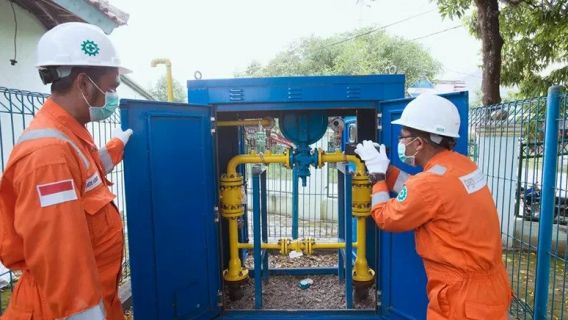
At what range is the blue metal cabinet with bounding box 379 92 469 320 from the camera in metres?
2.64

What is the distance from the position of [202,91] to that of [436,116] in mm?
1688

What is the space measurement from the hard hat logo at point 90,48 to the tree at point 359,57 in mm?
16151

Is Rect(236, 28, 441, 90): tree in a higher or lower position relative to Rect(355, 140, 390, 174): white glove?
higher

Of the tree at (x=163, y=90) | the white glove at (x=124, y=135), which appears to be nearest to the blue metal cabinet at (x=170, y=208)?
the white glove at (x=124, y=135)

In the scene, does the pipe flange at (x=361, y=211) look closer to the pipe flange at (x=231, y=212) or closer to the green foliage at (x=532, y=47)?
the pipe flange at (x=231, y=212)

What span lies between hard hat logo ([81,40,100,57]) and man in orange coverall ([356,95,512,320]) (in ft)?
→ 5.22

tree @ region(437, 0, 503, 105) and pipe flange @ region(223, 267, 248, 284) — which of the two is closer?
pipe flange @ region(223, 267, 248, 284)

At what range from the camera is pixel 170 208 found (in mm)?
2543

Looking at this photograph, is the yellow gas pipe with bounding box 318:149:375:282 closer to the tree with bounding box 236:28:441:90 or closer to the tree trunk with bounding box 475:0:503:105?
the tree trunk with bounding box 475:0:503:105

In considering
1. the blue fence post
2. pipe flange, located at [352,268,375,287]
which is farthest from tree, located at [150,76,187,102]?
the blue fence post

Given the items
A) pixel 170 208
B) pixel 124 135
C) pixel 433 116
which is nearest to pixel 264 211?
pixel 170 208

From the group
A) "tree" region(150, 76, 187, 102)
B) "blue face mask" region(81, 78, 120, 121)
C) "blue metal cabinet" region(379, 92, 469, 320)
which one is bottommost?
"blue metal cabinet" region(379, 92, 469, 320)

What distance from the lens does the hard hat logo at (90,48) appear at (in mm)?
1576

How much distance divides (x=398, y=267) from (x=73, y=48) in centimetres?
247
